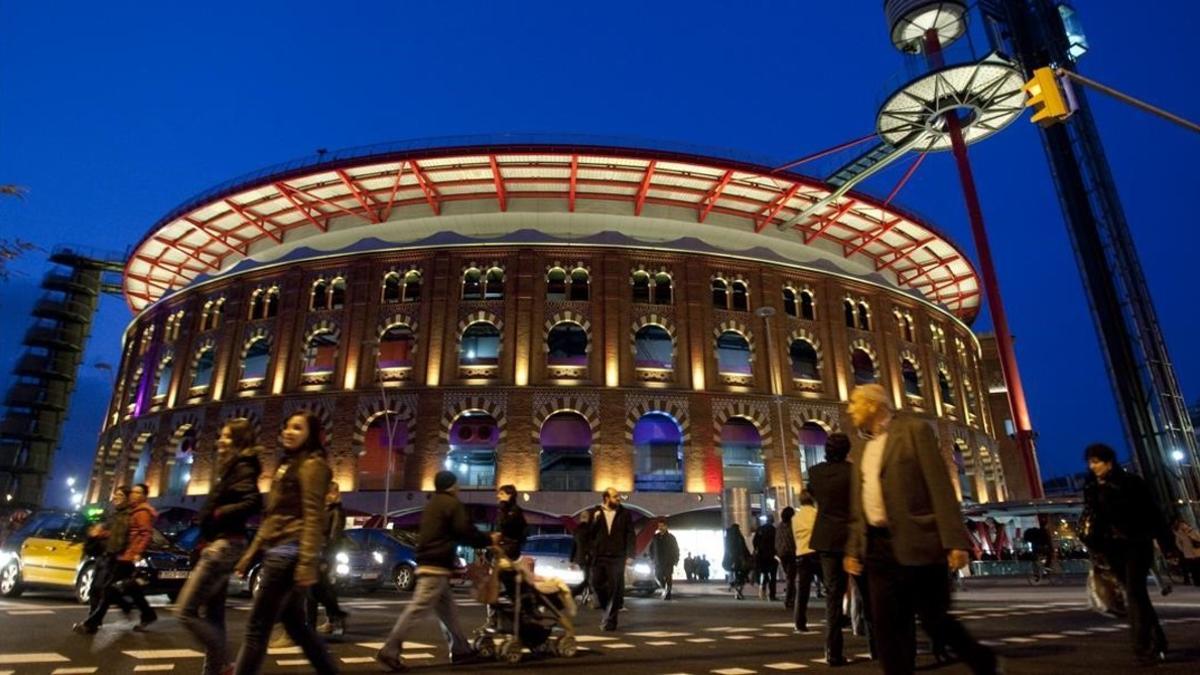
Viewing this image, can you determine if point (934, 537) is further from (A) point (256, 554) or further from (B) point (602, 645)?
(B) point (602, 645)

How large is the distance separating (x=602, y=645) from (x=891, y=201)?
100 feet

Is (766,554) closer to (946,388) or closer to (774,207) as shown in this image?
(774,207)

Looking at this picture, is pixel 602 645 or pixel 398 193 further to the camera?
pixel 398 193

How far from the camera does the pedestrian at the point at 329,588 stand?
7.74m

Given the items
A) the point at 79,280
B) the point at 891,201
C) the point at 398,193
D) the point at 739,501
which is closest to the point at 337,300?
the point at 398,193

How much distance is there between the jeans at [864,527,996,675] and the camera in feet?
12.0

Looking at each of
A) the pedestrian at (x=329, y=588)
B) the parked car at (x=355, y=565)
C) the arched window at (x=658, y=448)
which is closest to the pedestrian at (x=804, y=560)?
the pedestrian at (x=329, y=588)

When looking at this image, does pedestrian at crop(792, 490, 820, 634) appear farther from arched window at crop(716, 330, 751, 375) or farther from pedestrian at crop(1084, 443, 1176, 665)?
arched window at crop(716, 330, 751, 375)

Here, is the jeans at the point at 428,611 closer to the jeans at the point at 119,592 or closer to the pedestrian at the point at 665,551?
the jeans at the point at 119,592

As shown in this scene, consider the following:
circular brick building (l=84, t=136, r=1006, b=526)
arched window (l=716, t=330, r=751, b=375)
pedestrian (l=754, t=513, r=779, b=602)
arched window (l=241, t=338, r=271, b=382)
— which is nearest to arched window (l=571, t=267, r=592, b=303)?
circular brick building (l=84, t=136, r=1006, b=526)

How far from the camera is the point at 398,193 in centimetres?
3219

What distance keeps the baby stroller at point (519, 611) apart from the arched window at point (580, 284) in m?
23.4

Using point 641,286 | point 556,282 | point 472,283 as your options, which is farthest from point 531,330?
point 641,286

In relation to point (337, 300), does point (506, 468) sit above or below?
below
